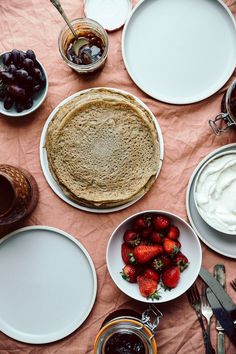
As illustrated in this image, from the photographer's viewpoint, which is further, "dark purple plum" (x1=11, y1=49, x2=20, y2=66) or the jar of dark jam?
"dark purple plum" (x1=11, y1=49, x2=20, y2=66)

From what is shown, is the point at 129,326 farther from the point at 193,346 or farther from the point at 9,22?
the point at 9,22

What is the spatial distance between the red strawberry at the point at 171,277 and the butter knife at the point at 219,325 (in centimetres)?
13

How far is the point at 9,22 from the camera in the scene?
1630mm

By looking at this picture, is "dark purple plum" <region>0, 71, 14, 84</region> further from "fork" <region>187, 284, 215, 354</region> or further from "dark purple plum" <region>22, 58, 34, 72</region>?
"fork" <region>187, 284, 215, 354</region>

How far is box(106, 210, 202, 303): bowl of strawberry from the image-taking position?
1477 millimetres

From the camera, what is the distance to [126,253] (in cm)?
151

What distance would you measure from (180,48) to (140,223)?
0.58 m

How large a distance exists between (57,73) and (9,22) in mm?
232

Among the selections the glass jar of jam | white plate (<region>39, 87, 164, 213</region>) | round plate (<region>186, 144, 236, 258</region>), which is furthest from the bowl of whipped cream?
the glass jar of jam

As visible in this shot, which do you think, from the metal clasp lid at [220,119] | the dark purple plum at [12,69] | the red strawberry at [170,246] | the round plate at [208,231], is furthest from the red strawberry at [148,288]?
the dark purple plum at [12,69]

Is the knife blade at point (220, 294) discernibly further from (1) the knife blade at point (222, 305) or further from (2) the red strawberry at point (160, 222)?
(2) the red strawberry at point (160, 222)

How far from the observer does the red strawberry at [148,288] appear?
147 centimetres

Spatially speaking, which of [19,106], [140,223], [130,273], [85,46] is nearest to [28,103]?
[19,106]

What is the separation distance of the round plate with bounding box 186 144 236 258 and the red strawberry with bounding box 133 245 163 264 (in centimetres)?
15
